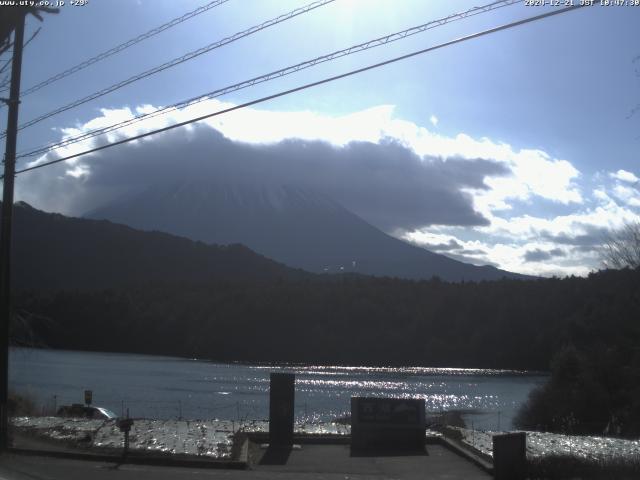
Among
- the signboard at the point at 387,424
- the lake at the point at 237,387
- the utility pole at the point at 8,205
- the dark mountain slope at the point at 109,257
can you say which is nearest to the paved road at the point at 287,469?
the signboard at the point at 387,424

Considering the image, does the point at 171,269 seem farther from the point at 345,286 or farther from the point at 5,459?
the point at 5,459

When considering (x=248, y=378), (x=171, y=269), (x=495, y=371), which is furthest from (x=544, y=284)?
(x=171, y=269)

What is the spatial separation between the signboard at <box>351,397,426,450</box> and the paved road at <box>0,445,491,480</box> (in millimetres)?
885

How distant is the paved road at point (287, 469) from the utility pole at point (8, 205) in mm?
2129

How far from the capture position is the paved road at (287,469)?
47.0 feet

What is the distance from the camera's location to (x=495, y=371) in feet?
280

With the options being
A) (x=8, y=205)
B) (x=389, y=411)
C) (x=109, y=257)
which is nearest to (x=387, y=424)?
(x=389, y=411)

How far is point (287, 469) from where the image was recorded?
50.8ft

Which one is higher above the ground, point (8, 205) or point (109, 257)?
point (109, 257)

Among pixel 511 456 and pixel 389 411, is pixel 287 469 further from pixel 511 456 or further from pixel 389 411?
pixel 511 456

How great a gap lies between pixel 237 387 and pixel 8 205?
44.9 meters

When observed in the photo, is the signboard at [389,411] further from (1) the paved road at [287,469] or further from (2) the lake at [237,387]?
(2) the lake at [237,387]

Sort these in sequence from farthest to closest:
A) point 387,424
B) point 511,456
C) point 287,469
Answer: point 387,424 < point 287,469 < point 511,456

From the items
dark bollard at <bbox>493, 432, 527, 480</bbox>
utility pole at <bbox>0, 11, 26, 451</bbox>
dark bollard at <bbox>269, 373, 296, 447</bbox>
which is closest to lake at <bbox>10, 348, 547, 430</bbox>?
utility pole at <bbox>0, 11, 26, 451</bbox>
